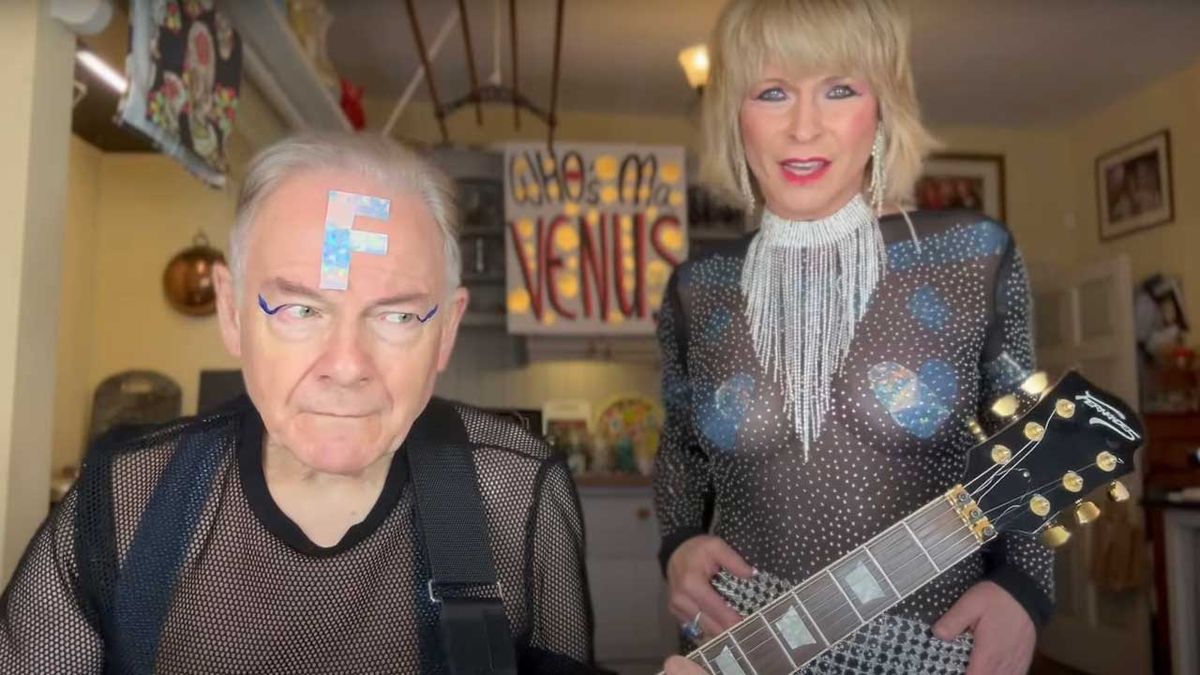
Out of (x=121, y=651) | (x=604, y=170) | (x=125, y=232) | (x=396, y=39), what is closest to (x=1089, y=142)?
(x=604, y=170)

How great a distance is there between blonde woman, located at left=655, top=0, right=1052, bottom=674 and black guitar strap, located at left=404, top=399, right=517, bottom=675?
39cm

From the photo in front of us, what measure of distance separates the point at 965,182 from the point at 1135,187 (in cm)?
87

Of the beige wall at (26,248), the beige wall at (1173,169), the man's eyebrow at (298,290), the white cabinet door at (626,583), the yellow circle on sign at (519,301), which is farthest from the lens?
the yellow circle on sign at (519,301)

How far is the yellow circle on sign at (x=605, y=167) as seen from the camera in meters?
4.91

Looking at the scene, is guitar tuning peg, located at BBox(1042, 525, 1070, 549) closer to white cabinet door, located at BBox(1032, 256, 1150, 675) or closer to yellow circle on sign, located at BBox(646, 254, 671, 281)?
white cabinet door, located at BBox(1032, 256, 1150, 675)

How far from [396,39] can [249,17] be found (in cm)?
170

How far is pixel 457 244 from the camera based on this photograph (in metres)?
1.14

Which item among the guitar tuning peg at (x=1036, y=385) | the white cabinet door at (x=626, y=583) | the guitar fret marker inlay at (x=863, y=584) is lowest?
the white cabinet door at (x=626, y=583)

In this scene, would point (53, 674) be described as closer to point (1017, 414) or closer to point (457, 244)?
point (457, 244)

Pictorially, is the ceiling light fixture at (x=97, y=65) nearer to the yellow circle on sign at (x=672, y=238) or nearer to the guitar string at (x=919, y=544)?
the guitar string at (x=919, y=544)

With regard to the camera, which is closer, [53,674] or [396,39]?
[53,674]

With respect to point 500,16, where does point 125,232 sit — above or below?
below

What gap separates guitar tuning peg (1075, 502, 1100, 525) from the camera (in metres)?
1.19

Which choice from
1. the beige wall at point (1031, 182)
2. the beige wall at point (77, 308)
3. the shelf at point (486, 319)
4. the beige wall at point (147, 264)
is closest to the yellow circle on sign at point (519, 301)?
the shelf at point (486, 319)
